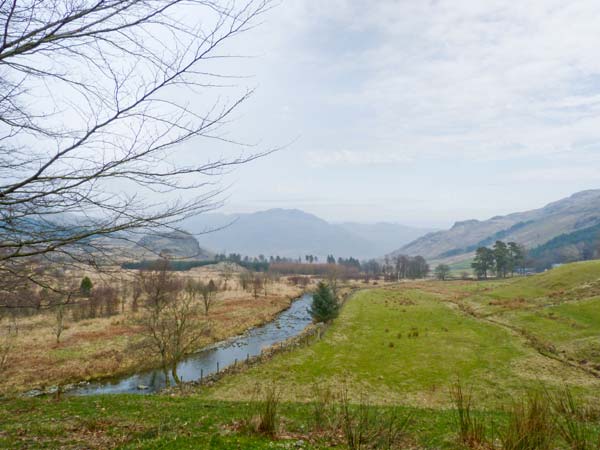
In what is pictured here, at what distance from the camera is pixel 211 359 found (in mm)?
27500

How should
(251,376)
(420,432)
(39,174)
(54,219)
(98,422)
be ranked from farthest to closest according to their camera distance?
(251,376), (98,422), (420,432), (54,219), (39,174)

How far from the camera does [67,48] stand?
3775mm

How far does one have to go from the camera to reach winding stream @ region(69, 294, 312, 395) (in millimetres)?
20984

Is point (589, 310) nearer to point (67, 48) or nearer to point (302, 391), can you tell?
point (302, 391)

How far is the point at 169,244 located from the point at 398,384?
1853 cm

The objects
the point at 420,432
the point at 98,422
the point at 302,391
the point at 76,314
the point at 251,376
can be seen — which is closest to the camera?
the point at 420,432

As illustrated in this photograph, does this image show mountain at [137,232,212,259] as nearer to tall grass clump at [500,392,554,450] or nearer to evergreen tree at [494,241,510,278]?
tall grass clump at [500,392,554,450]

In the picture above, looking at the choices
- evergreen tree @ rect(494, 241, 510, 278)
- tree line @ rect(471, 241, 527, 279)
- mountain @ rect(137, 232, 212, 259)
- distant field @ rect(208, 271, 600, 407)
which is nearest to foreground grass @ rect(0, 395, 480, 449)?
distant field @ rect(208, 271, 600, 407)

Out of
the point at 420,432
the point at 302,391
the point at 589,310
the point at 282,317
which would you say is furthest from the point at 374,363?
the point at 282,317

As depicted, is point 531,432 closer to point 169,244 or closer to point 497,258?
point 169,244

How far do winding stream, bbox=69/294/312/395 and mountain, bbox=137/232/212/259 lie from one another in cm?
1974

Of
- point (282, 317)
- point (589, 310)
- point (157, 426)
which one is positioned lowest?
point (282, 317)

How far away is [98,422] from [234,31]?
39.9 ft

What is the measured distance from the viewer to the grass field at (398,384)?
8.20 metres
